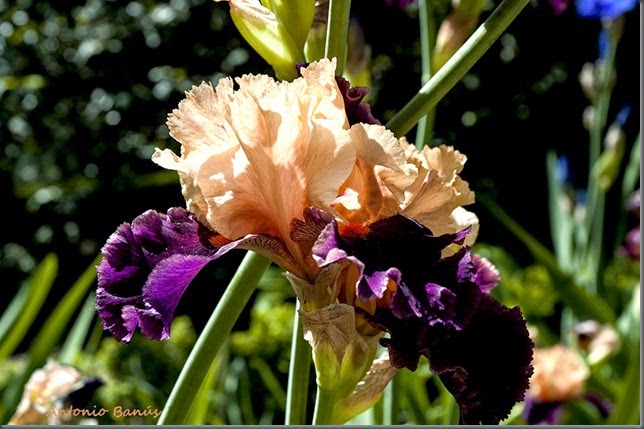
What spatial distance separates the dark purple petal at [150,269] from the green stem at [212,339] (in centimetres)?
4

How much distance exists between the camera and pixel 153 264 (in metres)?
0.36

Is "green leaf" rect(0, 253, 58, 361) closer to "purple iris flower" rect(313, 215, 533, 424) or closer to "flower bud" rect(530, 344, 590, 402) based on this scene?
"flower bud" rect(530, 344, 590, 402)

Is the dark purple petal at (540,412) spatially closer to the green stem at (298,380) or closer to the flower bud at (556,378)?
the flower bud at (556,378)

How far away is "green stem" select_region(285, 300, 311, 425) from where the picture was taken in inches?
17.0

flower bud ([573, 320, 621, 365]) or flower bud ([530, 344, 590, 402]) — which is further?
flower bud ([573, 320, 621, 365])

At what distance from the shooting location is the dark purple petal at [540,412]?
109 centimetres

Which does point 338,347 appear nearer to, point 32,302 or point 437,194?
point 437,194

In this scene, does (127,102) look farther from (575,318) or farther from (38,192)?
(575,318)

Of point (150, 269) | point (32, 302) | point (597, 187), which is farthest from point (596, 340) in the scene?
point (150, 269)

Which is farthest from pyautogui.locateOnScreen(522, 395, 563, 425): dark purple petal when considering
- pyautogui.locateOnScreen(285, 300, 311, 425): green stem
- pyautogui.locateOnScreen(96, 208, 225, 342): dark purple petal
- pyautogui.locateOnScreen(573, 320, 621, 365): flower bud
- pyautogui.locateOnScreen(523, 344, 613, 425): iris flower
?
pyautogui.locateOnScreen(96, 208, 225, 342): dark purple petal

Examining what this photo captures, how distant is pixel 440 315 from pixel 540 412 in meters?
0.86

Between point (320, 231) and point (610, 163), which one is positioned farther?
point (610, 163)

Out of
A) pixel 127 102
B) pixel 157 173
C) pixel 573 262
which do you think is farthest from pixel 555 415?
pixel 127 102

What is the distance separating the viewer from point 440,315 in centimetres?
31
